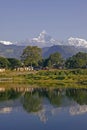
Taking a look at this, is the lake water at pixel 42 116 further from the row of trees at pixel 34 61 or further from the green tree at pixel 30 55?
the green tree at pixel 30 55

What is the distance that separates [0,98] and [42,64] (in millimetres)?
131180

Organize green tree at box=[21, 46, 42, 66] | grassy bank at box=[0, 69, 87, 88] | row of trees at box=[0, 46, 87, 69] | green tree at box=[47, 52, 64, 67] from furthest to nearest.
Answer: green tree at box=[47, 52, 64, 67], green tree at box=[21, 46, 42, 66], row of trees at box=[0, 46, 87, 69], grassy bank at box=[0, 69, 87, 88]

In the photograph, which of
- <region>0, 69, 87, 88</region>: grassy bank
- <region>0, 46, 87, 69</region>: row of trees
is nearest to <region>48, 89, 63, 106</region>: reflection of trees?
<region>0, 69, 87, 88</region>: grassy bank

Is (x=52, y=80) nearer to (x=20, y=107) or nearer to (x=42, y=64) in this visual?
(x=20, y=107)

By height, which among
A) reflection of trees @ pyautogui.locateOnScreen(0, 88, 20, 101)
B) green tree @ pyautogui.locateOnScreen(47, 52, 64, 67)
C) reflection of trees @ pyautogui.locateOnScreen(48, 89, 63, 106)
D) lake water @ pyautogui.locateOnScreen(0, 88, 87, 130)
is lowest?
lake water @ pyautogui.locateOnScreen(0, 88, 87, 130)

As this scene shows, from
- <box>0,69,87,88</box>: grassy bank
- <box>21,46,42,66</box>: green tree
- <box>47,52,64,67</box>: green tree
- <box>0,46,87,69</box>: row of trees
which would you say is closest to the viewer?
<box>0,69,87,88</box>: grassy bank

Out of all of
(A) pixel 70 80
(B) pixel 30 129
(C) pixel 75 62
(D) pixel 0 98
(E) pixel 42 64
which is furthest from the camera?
(E) pixel 42 64

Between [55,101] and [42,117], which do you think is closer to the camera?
[42,117]

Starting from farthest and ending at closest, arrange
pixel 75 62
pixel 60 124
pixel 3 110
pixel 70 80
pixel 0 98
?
pixel 75 62 < pixel 70 80 < pixel 0 98 < pixel 3 110 < pixel 60 124

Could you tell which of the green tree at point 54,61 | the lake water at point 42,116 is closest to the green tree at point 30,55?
the green tree at point 54,61

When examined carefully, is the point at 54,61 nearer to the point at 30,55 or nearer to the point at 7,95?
the point at 30,55

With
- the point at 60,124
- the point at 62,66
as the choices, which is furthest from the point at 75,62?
the point at 60,124

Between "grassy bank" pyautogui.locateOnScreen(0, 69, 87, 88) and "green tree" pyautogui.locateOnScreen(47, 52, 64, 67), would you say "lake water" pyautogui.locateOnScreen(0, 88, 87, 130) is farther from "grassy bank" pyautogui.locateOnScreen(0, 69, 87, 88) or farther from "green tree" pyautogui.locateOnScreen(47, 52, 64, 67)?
"green tree" pyautogui.locateOnScreen(47, 52, 64, 67)

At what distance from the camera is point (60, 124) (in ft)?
119
